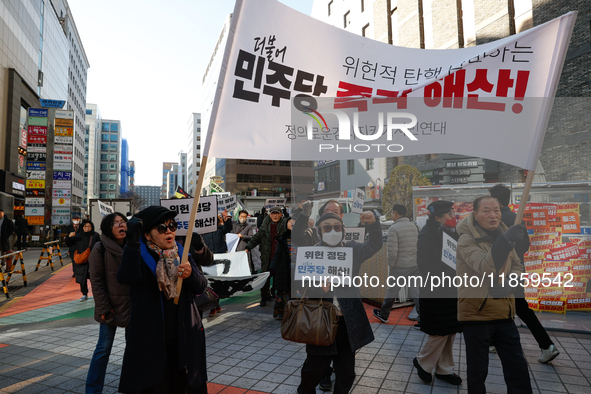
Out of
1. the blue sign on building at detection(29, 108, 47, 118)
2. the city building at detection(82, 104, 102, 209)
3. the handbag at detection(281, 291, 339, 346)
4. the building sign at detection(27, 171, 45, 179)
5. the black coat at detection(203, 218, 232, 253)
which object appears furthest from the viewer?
the city building at detection(82, 104, 102, 209)

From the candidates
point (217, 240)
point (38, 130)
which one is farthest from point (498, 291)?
point (38, 130)

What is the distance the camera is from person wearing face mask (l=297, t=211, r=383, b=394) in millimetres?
3131

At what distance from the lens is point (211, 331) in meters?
6.11

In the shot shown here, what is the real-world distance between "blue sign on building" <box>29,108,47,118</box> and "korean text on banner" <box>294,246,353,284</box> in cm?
2799

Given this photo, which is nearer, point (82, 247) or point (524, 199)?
point (524, 199)

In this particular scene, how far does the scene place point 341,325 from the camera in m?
3.21

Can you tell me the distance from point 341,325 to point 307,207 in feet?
3.37

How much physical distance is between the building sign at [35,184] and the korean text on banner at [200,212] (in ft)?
75.1

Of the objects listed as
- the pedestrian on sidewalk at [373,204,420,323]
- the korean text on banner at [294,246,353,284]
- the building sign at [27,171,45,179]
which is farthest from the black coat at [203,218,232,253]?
the building sign at [27,171,45,179]

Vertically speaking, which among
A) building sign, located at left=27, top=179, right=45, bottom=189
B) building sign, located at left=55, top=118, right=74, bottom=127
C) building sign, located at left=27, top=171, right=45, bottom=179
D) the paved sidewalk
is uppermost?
building sign, located at left=55, top=118, right=74, bottom=127

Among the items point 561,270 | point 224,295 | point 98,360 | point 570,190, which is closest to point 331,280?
point 98,360

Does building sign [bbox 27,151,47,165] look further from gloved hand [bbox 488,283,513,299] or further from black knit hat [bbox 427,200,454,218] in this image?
gloved hand [bbox 488,283,513,299]

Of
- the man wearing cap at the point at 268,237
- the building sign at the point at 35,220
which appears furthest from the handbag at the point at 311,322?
the building sign at the point at 35,220

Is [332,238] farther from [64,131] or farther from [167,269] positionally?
[64,131]
